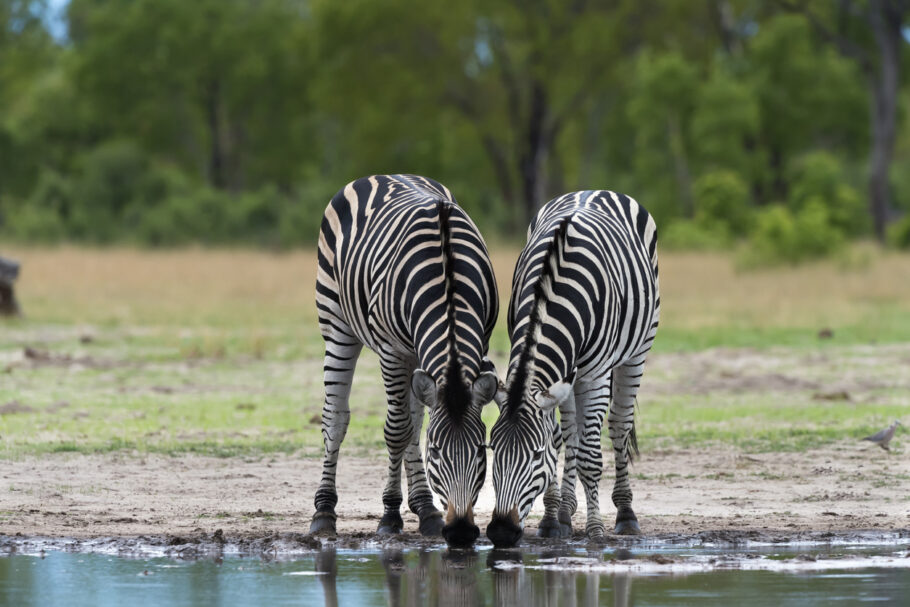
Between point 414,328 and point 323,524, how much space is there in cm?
124

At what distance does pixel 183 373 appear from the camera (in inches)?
549

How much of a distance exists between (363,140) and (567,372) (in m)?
33.2

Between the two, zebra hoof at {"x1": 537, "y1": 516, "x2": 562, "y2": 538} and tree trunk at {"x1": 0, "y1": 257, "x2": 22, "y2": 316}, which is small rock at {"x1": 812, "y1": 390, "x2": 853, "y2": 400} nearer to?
zebra hoof at {"x1": 537, "y1": 516, "x2": 562, "y2": 538}

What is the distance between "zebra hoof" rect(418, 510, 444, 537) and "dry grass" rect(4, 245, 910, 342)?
10683 mm

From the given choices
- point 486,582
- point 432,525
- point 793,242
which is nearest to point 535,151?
point 793,242

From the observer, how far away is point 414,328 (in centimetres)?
628

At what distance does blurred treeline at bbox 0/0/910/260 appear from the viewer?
3697 cm

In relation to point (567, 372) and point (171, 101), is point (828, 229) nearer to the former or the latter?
point (567, 372)

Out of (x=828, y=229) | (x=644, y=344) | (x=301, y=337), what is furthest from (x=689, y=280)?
(x=644, y=344)

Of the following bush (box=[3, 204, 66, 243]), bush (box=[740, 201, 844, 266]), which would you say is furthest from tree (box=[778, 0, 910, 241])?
bush (box=[3, 204, 66, 243])

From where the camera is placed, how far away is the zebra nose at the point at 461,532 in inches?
222

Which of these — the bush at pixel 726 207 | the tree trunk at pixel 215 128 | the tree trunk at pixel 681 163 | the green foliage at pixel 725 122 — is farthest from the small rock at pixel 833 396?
the tree trunk at pixel 215 128

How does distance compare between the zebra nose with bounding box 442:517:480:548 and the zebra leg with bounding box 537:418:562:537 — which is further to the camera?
the zebra leg with bounding box 537:418:562:537

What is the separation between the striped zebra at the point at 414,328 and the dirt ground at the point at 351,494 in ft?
1.40
